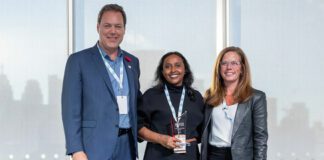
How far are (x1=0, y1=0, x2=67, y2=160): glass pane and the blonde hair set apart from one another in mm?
1616

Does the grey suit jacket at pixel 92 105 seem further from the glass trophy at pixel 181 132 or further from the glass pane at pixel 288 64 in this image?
the glass pane at pixel 288 64

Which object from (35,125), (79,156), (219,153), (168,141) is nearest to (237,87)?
(219,153)

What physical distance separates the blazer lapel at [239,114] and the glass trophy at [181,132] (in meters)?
0.29

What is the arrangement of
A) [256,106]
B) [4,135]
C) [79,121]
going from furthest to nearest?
[4,135]
[256,106]
[79,121]

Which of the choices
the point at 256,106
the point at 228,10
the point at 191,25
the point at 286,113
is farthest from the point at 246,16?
the point at 256,106

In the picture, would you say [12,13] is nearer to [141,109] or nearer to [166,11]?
[166,11]

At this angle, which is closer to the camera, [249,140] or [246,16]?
[249,140]

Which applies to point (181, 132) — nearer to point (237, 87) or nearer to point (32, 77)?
point (237, 87)

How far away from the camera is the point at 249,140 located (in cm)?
244

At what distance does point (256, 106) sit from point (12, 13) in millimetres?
2350

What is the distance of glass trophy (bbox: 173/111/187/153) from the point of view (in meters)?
2.38

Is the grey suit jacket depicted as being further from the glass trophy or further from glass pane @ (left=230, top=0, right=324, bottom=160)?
glass pane @ (left=230, top=0, right=324, bottom=160)

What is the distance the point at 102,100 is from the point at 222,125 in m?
0.73

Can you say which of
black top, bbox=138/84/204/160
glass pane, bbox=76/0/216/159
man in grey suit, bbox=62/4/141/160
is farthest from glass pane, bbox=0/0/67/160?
man in grey suit, bbox=62/4/141/160
